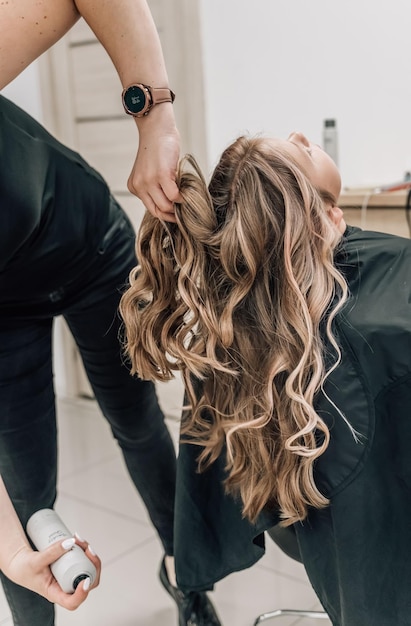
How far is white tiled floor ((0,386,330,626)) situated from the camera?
2.03 metres

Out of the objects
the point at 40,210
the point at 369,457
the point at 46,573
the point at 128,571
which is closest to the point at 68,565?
the point at 46,573

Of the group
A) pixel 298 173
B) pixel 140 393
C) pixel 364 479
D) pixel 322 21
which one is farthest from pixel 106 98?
pixel 364 479

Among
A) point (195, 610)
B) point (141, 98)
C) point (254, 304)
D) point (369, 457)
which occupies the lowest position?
point (195, 610)

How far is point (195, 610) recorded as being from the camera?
6.09 ft

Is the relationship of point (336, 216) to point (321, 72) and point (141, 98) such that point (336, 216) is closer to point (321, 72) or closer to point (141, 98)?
point (141, 98)

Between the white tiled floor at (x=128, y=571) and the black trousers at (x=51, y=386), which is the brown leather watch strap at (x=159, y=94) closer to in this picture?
the black trousers at (x=51, y=386)

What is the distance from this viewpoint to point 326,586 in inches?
51.8

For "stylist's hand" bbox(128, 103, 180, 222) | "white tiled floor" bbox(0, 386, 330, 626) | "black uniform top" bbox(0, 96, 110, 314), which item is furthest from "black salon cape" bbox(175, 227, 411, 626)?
"white tiled floor" bbox(0, 386, 330, 626)

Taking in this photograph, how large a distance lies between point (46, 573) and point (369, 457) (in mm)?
547

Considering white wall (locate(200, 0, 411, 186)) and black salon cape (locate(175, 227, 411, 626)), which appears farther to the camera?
white wall (locate(200, 0, 411, 186))

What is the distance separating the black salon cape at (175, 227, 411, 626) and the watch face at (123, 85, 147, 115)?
0.44 m

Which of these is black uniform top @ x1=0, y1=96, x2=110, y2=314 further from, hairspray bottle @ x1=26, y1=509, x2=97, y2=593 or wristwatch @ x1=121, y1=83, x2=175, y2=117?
hairspray bottle @ x1=26, y1=509, x2=97, y2=593

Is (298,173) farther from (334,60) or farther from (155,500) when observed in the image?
(334,60)

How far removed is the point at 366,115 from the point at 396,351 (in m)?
1.50
